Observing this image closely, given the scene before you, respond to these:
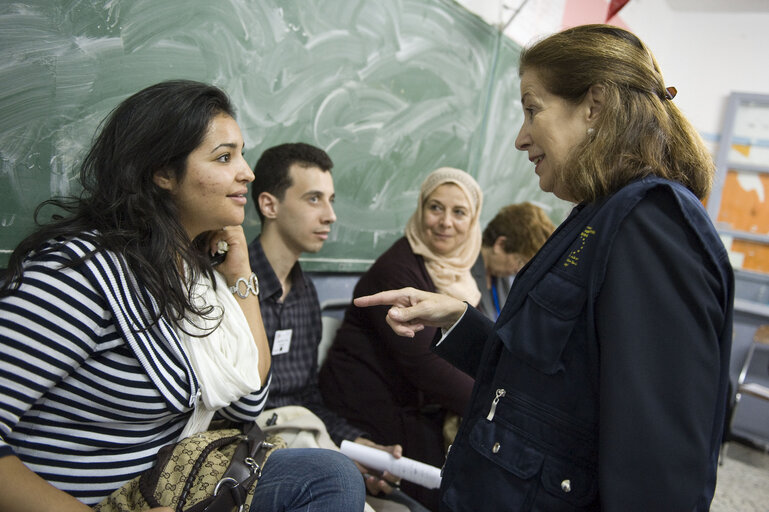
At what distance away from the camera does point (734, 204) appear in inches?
191

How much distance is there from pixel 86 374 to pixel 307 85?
1372 mm

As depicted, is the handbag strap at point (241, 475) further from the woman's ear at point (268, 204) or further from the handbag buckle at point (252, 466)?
the woman's ear at point (268, 204)

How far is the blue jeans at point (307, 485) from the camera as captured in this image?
1.18 meters

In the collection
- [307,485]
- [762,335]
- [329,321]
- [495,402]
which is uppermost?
[495,402]

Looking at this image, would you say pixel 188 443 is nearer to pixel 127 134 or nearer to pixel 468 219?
pixel 127 134

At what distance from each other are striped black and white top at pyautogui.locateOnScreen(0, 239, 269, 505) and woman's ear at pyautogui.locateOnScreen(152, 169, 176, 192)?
0.88 feet

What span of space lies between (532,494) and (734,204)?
5.08 metres

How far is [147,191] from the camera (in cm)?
120

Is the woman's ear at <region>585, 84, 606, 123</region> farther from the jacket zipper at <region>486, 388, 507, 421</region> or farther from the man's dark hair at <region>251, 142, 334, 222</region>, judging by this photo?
the man's dark hair at <region>251, 142, 334, 222</region>

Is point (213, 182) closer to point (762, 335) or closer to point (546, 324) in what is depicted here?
point (546, 324)

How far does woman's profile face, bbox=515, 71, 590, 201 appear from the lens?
3.25ft

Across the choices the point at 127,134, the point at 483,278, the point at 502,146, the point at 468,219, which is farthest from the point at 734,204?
the point at 127,134

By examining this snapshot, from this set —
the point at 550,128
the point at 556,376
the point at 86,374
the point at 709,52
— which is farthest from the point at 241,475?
the point at 709,52

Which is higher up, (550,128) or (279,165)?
(550,128)
